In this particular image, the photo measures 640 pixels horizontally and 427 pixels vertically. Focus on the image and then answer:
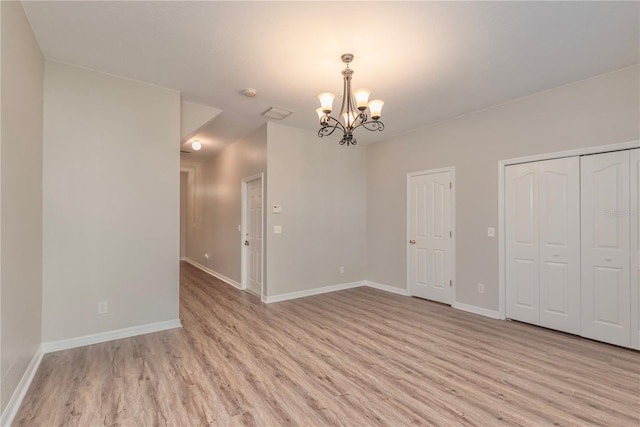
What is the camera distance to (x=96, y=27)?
7.83ft

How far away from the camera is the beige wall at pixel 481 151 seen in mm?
3127

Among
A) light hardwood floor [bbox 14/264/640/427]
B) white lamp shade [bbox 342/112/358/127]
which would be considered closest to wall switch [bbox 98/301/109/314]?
light hardwood floor [bbox 14/264/640/427]

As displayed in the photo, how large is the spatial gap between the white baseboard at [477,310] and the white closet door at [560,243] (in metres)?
0.52

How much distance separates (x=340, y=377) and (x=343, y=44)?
2.84m

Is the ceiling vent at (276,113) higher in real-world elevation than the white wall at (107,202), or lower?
higher

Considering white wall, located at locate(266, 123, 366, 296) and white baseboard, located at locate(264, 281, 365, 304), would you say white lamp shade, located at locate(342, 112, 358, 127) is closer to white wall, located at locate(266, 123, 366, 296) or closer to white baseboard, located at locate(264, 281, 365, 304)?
white wall, located at locate(266, 123, 366, 296)

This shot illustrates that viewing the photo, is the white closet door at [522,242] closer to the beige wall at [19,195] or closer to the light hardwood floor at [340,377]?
the light hardwood floor at [340,377]

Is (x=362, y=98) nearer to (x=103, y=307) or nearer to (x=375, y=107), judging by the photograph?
(x=375, y=107)

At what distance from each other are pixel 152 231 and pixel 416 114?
150 inches

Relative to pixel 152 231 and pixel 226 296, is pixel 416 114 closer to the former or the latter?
pixel 152 231

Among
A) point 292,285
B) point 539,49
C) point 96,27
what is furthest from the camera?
point 292,285

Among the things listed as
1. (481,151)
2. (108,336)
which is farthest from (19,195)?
(481,151)

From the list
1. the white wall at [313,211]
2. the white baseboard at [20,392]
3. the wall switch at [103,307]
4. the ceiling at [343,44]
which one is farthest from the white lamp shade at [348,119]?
the white baseboard at [20,392]

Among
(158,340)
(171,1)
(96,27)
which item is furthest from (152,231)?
(171,1)
